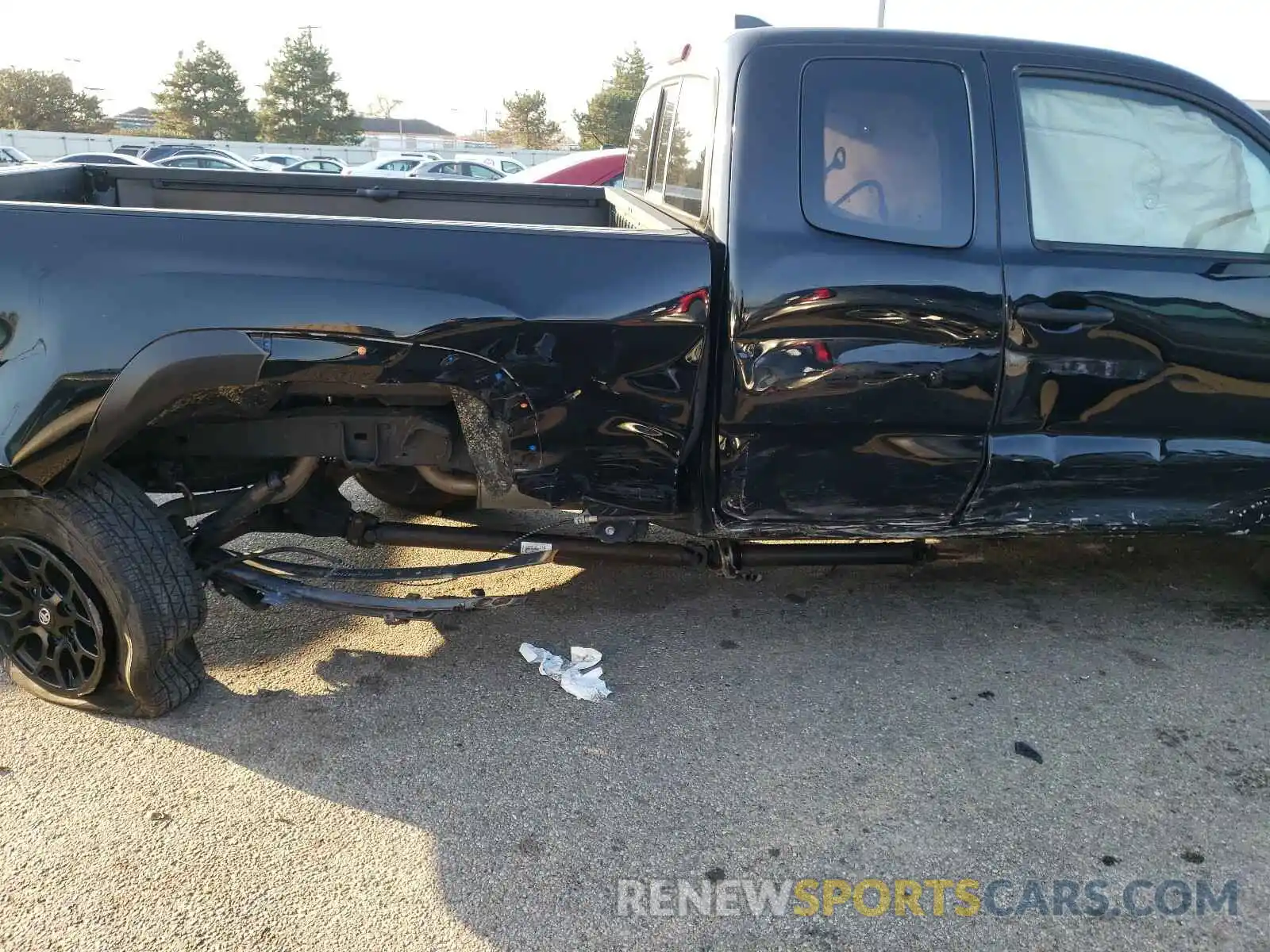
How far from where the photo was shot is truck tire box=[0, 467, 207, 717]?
2.63 m

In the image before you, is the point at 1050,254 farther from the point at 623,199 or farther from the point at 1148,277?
the point at 623,199

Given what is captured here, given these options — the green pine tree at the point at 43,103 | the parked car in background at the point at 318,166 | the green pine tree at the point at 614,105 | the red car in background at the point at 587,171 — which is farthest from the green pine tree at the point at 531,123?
the red car in background at the point at 587,171

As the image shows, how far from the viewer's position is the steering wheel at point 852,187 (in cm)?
268

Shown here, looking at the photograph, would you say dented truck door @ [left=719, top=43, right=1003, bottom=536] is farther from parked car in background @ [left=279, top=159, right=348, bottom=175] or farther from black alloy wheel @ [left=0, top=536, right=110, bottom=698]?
parked car in background @ [left=279, top=159, right=348, bottom=175]

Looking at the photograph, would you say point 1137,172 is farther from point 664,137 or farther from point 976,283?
point 664,137

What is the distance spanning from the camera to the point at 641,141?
4.12 m

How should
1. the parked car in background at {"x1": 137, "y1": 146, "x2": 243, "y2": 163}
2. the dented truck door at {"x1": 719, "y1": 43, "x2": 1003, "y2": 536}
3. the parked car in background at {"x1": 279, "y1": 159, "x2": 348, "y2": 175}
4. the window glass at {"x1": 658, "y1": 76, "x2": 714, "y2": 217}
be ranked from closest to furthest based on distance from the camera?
the dented truck door at {"x1": 719, "y1": 43, "x2": 1003, "y2": 536}
the window glass at {"x1": 658, "y1": 76, "x2": 714, "y2": 217}
the parked car in background at {"x1": 137, "y1": 146, "x2": 243, "y2": 163}
the parked car in background at {"x1": 279, "y1": 159, "x2": 348, "y2": 175}

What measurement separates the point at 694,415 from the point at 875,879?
133cm

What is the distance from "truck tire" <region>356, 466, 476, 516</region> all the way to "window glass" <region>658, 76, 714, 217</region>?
155 centimetres

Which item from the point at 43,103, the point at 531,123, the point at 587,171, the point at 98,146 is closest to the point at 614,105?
the point at 531,123

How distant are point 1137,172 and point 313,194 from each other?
3.29m

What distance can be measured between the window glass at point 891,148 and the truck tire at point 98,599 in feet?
7.30

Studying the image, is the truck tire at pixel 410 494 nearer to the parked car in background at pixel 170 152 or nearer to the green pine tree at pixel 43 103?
the parked car in background at pixel 170 152

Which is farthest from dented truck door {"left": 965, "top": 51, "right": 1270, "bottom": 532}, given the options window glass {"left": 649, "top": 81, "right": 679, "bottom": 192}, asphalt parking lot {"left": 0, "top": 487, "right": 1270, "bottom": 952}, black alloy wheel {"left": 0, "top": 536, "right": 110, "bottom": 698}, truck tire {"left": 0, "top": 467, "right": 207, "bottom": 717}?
black alloy wheel {"left": 0, "top": 536, "right": 110, "bottom": 698}
